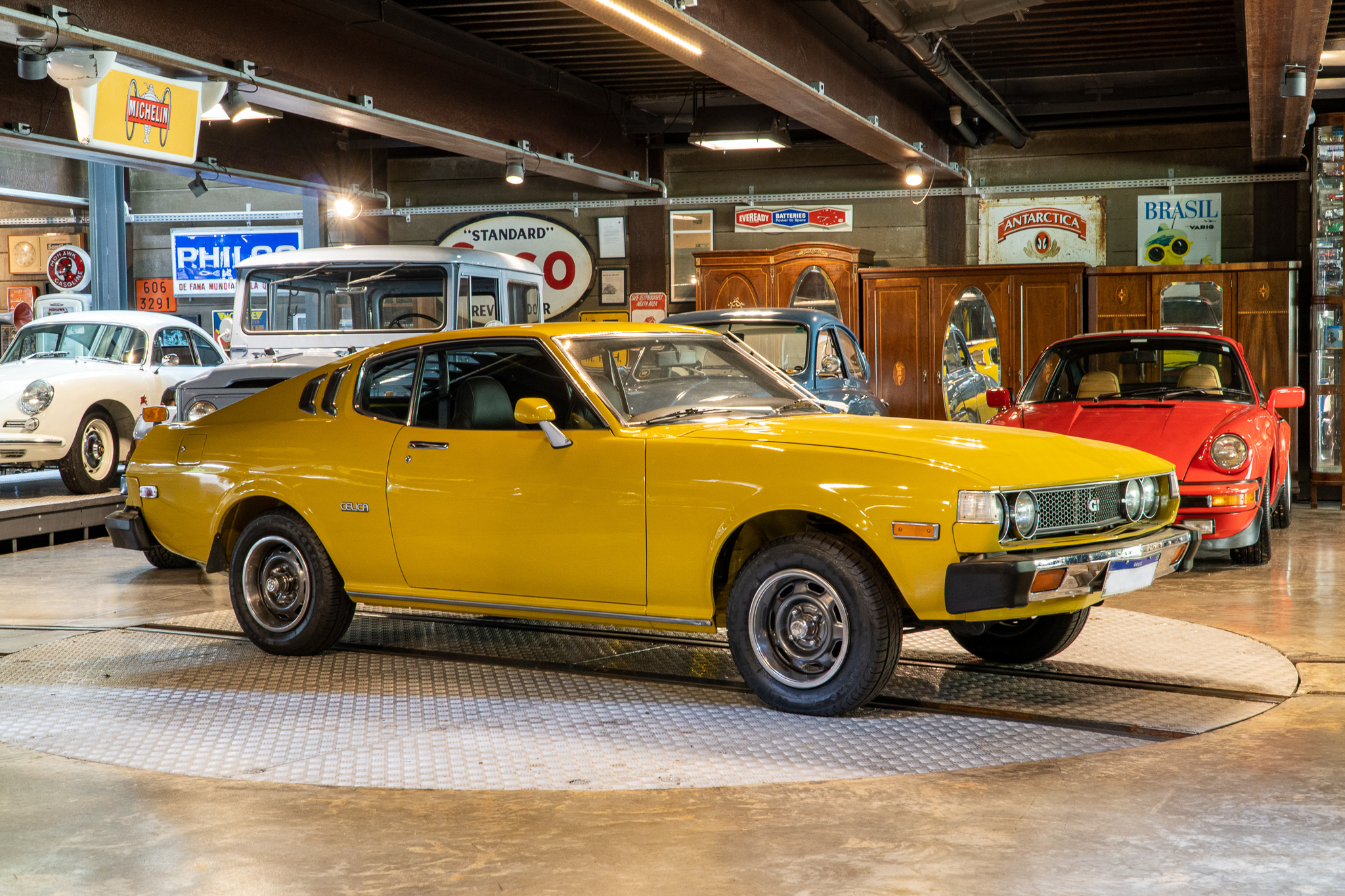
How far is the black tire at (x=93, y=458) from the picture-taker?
11.5 meters

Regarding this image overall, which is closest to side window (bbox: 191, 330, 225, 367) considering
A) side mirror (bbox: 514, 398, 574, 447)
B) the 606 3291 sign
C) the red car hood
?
the 606 3291 sign

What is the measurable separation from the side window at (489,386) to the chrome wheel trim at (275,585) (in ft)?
3.02

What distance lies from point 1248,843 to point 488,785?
82.4 inches

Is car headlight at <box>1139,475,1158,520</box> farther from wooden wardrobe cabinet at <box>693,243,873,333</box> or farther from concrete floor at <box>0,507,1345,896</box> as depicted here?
wooden wardrobe cabinet at <box>693,243,873,333</box>

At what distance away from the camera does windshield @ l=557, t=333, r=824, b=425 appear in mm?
5152

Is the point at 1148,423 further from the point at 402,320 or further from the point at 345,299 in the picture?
the point at 345,299

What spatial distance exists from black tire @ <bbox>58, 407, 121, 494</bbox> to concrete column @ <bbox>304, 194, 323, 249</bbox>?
5718mm

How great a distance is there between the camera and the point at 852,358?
11.1 metres

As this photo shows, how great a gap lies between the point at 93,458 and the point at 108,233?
8731 millimetres

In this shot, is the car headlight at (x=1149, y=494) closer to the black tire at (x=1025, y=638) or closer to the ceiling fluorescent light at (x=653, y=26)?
the black tire at (x=1025, y=638)

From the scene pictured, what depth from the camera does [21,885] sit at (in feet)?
10.6

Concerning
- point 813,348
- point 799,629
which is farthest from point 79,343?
point 799,629

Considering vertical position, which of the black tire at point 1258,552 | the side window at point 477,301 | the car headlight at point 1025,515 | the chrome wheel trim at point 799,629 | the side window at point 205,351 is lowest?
the black tire at point 1258,552

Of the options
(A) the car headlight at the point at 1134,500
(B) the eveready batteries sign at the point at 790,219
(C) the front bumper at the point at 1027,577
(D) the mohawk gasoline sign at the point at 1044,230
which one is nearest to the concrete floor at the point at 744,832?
(C) the front bumper at the point at 1027,577
